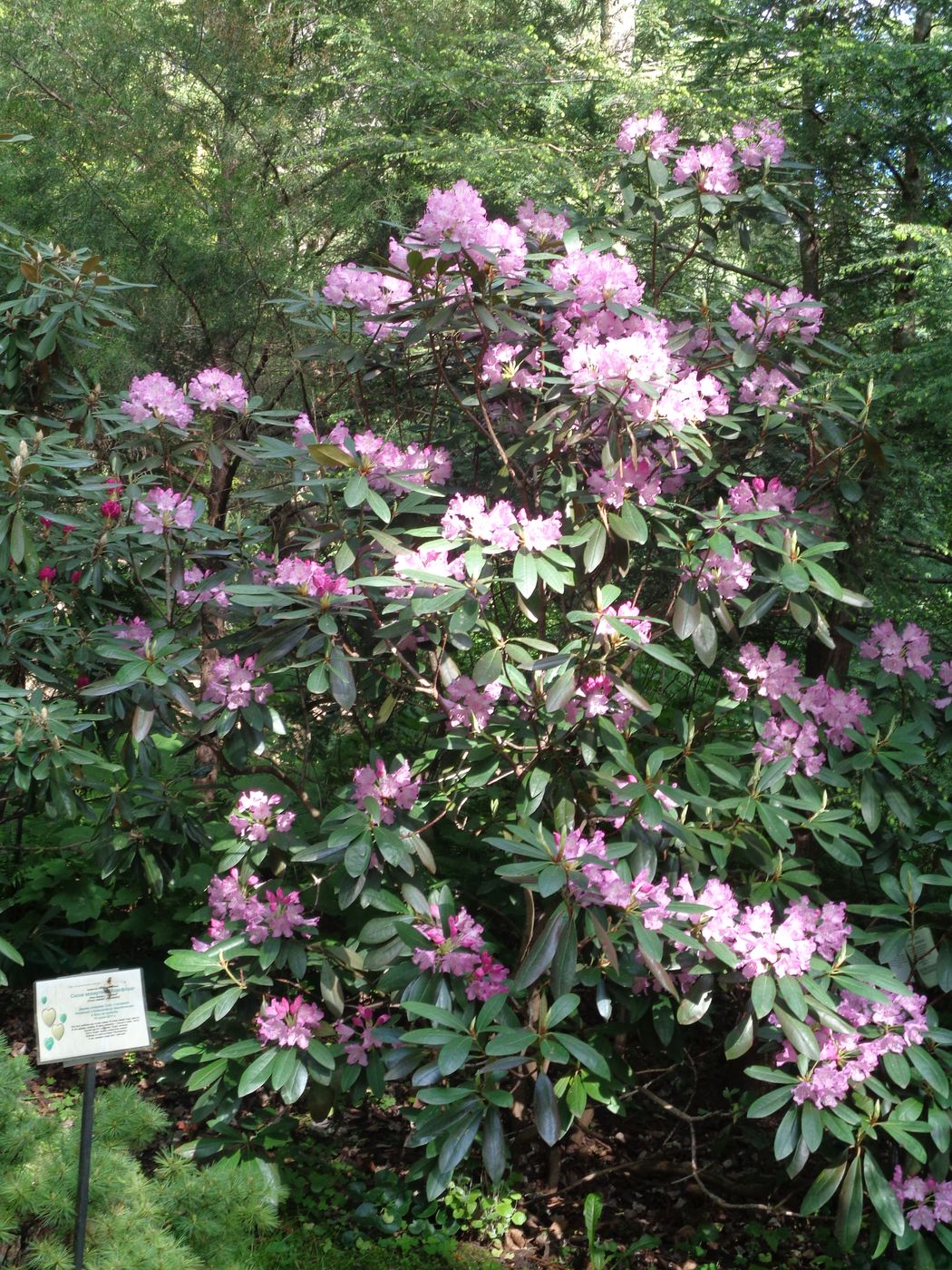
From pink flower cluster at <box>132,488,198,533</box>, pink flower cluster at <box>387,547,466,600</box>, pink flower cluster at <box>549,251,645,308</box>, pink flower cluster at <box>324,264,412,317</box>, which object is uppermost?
pink flower cluster at <box>549,251,645,308</box>

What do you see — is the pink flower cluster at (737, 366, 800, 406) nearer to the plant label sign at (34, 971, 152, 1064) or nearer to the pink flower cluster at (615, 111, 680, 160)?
the pink flower cluster at (615, 111, 680, 160)

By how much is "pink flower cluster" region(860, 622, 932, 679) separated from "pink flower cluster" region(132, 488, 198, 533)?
1521mm

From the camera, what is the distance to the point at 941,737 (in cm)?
241

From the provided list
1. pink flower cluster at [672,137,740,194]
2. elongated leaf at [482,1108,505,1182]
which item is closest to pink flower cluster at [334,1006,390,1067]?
elongated leaf at [482,1108,505,1182]

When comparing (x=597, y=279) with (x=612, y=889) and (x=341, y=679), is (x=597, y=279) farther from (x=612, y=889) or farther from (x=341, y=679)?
(x=612, y=889)

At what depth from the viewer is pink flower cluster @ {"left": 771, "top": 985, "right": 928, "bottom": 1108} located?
6.65ft

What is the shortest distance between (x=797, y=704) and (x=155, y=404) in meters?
1.59

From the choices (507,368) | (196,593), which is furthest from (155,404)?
(507,368)

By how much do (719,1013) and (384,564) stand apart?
1549 mm

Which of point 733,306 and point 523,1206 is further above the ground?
point 733,306

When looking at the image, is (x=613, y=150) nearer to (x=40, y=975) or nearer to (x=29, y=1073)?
(x=29, y=1073)

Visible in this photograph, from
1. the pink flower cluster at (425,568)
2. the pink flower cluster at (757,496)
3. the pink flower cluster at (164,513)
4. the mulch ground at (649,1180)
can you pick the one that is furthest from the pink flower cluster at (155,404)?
the mulch ground at (649,1180)

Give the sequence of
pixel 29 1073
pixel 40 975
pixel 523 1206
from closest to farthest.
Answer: pixel 29 1073 < pixel 523 1206 < pixel 40 975

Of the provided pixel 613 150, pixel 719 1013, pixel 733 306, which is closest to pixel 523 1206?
pixel 719 1013
